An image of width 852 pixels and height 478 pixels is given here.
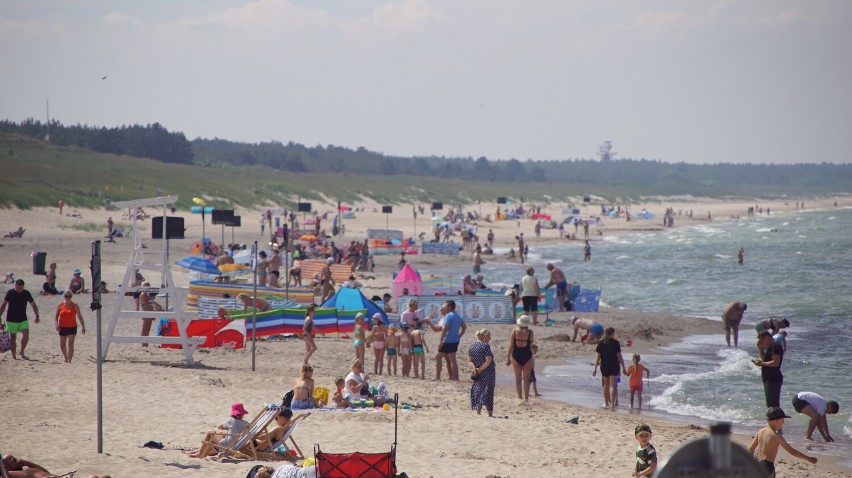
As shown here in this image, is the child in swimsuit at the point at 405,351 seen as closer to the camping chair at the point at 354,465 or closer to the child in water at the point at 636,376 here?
the child in water at the point at 636,376

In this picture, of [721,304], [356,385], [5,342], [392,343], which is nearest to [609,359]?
[392,343]

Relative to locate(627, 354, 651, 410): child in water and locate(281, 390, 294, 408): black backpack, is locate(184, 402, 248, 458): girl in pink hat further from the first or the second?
locate(627, 354, 651, 410): child in water

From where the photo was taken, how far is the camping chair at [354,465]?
289 inches

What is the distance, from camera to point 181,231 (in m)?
16.4

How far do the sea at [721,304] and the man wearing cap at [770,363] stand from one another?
1240mm

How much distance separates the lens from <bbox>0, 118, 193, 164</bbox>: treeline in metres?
89.1

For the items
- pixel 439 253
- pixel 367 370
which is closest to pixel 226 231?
pixel 439 253

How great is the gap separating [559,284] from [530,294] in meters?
2.65

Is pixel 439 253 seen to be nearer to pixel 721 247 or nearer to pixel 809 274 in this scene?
pixel 809 274

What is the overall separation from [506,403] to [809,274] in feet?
106

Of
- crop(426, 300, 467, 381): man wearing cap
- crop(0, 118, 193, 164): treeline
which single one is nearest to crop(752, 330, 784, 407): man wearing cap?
crop(426, 300, 467, 381): man wearing cap

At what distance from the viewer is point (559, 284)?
924 inches

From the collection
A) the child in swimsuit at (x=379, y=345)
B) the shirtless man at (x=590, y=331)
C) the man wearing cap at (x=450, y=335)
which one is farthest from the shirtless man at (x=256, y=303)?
the shirtless man at (x=590, y=331)

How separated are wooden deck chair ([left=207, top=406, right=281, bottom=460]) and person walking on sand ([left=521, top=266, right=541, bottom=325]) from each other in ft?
38.5
